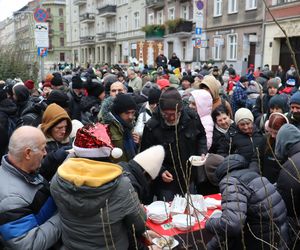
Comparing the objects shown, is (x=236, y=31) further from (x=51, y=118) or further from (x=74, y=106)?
(x=51, y=118)

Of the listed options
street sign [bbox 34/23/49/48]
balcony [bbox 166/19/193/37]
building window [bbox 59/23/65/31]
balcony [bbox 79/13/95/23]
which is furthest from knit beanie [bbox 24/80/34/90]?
building window [bbox 59/23/65/31]

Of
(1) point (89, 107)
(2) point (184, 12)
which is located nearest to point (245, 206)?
(1) point (89, 107)

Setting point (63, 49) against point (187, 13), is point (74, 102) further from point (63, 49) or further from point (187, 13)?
point (63, 49)

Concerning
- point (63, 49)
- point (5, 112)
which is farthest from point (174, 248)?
point (63, 49)

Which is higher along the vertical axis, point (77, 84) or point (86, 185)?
point (77, 84)

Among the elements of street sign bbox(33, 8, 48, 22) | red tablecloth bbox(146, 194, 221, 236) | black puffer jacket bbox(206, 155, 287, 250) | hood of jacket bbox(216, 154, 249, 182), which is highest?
street sign bbox(33, 8, 48, 22)

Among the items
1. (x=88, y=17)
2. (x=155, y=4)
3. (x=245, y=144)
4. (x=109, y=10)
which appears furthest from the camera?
(x=88, y=17)

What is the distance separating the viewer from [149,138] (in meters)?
4.11

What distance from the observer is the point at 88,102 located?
19.4 ft

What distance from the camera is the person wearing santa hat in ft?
6.94

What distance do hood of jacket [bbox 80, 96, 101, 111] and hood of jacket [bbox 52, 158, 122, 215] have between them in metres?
3.77

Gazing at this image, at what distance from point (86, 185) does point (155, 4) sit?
34572mm

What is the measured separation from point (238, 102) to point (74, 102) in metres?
3.61

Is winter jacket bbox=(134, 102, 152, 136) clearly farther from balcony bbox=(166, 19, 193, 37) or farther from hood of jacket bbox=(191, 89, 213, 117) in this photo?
balcony bbox=(166, 19, 193, 37)
